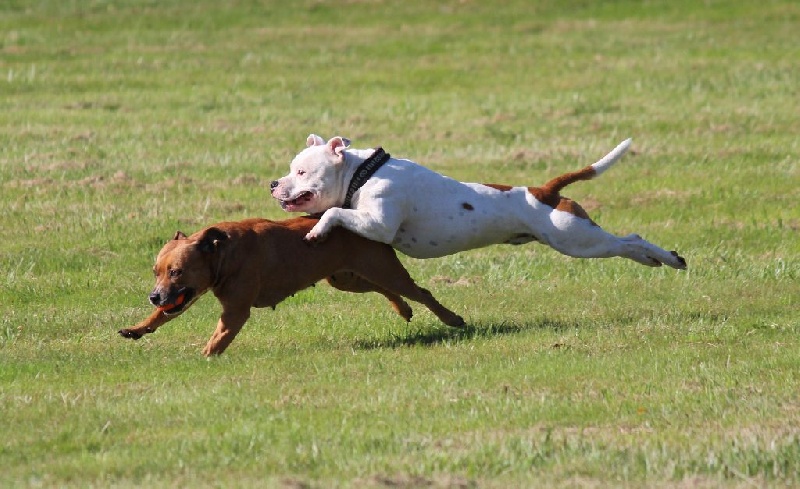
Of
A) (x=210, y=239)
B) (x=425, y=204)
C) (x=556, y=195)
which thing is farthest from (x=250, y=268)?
(x=556, y=195)

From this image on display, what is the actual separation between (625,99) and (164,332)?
11.6 metres

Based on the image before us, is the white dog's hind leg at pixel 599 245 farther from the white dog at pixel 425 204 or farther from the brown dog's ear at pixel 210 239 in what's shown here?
the brown dog's ear at pixel 210 239

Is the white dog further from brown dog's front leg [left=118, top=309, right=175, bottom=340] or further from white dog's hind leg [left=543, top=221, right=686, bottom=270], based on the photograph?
brown dog's front leg [left=118, top=309, right=175, bottom=340]

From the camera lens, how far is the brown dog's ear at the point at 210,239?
8.62 metres

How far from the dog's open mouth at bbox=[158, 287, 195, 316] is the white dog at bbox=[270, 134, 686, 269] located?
99cm

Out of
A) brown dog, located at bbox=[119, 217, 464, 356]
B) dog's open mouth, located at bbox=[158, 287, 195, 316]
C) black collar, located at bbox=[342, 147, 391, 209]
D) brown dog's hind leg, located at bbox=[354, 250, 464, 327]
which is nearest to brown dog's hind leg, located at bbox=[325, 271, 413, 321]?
brown dog, located at bbox=[119, 217, 464, 356]

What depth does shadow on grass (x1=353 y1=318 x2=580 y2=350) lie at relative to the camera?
A: 30.7 feet

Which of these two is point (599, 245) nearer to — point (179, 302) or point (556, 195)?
point (556, 195)

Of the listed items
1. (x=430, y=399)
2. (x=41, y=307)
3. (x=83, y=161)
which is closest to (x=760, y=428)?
(x=430, y=399)

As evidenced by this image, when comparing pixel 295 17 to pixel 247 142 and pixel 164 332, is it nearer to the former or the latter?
pixel 247 142

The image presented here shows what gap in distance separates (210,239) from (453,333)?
74.7 inches

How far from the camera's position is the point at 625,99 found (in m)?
20.0

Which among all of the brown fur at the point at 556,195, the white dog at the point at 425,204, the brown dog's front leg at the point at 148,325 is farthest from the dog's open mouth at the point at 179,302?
the brown fur at the point at 556,195

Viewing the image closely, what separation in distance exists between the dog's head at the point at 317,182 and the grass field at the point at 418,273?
951mm
